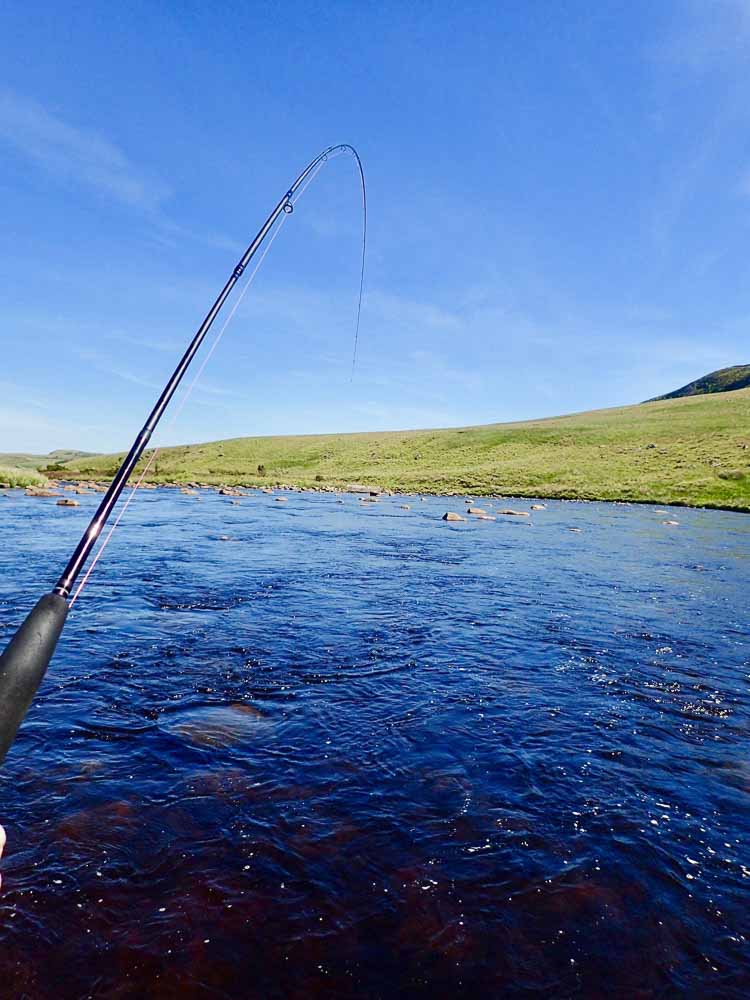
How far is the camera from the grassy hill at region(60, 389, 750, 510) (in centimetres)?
5412

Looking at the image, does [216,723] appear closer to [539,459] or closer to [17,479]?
[17,479]

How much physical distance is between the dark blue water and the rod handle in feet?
6.13

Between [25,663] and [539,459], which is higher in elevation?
[539,459]

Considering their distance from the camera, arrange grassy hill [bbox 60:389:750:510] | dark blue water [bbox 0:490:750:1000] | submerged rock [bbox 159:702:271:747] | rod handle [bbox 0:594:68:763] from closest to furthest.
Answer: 1. rod handle [bbox 0:594:68:763]
2. dark blue water [bbox 0:490:750:1000]
3. submerged rock [bbox 159:702:271:747]
4. grassy hill [bbox 60:389:750:510]

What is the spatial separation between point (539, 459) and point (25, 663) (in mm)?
79894

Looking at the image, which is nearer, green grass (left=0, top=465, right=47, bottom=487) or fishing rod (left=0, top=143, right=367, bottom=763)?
fishing rod (left=0, top=143, right=367, bottom=763)

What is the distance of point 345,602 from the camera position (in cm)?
1252

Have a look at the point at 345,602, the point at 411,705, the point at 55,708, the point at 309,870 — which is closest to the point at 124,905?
the point at 309,870

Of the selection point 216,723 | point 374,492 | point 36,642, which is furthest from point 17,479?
point 36,642

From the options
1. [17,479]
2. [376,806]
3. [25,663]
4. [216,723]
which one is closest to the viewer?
[25,663]

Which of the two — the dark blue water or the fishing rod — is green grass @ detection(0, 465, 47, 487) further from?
the fishing rod

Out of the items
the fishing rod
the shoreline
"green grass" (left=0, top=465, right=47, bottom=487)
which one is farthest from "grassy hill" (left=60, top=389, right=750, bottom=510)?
the fishing rod

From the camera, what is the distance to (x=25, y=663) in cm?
264

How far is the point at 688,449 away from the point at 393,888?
73.9 meters
